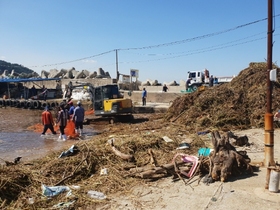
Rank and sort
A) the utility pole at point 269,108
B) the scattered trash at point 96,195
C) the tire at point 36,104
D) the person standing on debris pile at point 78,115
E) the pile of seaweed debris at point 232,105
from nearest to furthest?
the scattered trash at point 96,195, the utility pole at point 269,108, the pile of seaweed debris at point 232,105, the person standing on debris pile at point 78,115, the tire at point 36,104

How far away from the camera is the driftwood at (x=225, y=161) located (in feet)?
17.2

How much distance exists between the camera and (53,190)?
5.12 meters

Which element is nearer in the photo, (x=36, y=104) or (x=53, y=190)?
(x=53, y=190)

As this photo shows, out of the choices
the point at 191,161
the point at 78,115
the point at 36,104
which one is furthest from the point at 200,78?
the point at 191,161

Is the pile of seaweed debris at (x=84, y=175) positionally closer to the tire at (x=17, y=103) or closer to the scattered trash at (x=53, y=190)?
the scattered trash at (x=53, y=190)

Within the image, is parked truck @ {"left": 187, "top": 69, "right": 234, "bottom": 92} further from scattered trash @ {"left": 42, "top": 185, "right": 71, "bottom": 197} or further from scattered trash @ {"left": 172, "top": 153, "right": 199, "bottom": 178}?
scattered trash @ {"left": 42, "top": 185, "right": 71, "bottom": 197}

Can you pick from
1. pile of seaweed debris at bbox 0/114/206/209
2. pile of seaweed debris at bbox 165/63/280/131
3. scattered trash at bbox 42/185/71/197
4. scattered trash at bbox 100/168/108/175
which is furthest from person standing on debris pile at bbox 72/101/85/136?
scattered trash at bbox 42/185/71/197

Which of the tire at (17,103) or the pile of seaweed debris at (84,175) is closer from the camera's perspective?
the pile of seaweed debris at (84,175)

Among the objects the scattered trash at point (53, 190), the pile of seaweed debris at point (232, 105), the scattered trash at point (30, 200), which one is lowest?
the scattered trash at point (30, 200)

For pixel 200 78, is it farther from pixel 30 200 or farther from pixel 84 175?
pixel 30 200

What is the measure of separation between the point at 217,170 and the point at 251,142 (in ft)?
12.3

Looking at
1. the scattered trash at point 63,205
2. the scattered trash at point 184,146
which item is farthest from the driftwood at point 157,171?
the scattered trash at point 184,146

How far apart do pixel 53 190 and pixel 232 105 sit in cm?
968

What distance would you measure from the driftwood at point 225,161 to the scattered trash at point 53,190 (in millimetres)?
2977
